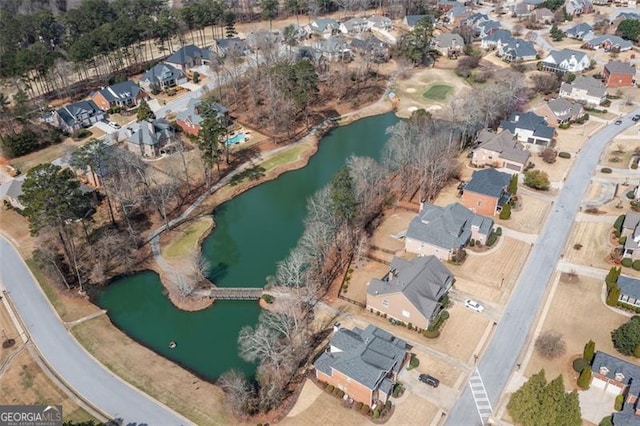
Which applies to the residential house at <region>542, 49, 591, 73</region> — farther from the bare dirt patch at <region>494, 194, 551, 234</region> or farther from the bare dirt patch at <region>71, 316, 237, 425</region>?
the bare dirt patch at <region>71, 316, 237, 425</region>

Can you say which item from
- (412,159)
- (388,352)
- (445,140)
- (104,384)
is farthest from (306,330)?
(445,140)

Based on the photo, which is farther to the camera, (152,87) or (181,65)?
(181,65)

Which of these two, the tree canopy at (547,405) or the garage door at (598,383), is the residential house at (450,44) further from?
the tree canopy at (547,405)

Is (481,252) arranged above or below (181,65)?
below

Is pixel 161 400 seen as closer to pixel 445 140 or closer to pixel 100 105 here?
pixel 445 140

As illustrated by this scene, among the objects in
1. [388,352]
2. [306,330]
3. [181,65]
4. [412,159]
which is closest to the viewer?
[388,352]

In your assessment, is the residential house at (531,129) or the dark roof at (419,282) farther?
the residential house at (531,129)

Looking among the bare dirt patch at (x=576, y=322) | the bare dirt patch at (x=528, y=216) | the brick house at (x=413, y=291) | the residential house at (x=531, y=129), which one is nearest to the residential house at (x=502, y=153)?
the residential house at (x=531, y=129)
